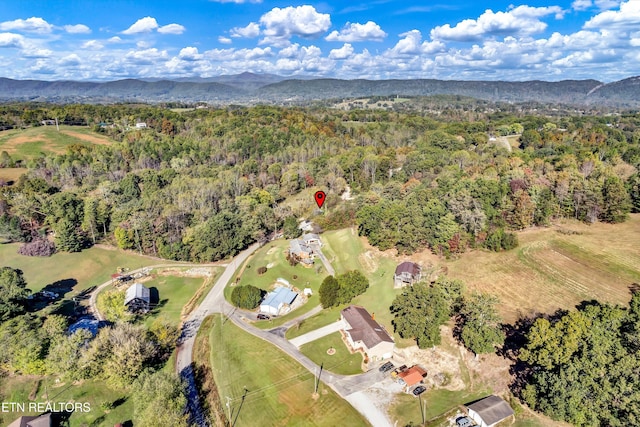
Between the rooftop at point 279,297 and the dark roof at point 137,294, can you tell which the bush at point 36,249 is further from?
the rooftop at point 279,297

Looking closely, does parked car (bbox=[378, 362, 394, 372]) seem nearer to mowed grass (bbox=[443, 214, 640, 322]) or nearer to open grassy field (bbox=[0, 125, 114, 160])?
mowed grass (bbox=[443, 214, 640, 322])

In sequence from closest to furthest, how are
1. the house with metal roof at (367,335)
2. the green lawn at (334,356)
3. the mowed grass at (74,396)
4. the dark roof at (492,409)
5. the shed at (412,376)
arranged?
the dark roof at (492,409), the mowed grass at (74,396), the shed at (412,376), the green lawn at (334,356), the house with metal roof at (367,335)

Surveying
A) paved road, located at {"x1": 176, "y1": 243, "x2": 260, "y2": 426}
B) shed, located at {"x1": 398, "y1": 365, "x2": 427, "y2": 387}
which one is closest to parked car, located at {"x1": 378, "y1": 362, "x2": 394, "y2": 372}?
shed, located at {"x1": 398, "y1": 365, "x2": 427, "y2": 387}

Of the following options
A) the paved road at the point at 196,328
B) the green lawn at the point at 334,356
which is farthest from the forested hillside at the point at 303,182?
the green lawn at the point at 334,356

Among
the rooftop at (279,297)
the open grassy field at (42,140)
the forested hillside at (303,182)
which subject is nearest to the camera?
the rooftop at (279,297)

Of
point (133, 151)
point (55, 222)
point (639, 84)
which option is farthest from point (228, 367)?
point (639, 84)

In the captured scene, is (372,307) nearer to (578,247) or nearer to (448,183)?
(578,247)
